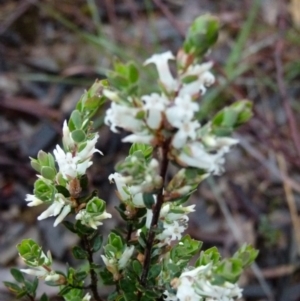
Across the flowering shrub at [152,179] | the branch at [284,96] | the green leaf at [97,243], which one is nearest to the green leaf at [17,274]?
the flowering shrub at [152,179]

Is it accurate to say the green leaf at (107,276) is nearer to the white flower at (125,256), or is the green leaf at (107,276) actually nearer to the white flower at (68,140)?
the white flower at (125,256)

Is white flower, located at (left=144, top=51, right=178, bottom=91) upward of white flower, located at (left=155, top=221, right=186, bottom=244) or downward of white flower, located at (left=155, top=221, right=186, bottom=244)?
upward

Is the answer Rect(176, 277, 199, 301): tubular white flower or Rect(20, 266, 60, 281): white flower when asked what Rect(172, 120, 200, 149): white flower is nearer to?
Rect(176, 277, 199, 301): tubular white flower

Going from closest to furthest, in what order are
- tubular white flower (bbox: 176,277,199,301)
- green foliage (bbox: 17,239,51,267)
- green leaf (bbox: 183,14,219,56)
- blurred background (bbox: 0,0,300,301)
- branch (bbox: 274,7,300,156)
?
green leaf (bbox: 183,14,219,56) → tubular white flower (bbox: 176,277,199,301) → green foliage (bbox: 17,239,51,267) → branch (bbox: 274,7,300,156) → blurred background (bbox: 0,0,300,301)

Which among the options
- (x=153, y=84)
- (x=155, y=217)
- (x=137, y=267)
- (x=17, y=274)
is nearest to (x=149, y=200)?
(x=155, y=217)

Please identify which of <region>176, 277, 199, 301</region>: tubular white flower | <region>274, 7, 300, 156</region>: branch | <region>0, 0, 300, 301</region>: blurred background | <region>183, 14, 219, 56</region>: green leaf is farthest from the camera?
<region>0, 0, 300, 301</region>: blurred background

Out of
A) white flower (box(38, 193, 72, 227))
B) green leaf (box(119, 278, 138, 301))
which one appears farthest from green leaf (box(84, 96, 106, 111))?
green leaf (box(119, 278, 138, 301))

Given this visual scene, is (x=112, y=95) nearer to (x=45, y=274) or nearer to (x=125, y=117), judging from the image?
(x=125, y=117)

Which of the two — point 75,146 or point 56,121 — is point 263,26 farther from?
point 75,146
